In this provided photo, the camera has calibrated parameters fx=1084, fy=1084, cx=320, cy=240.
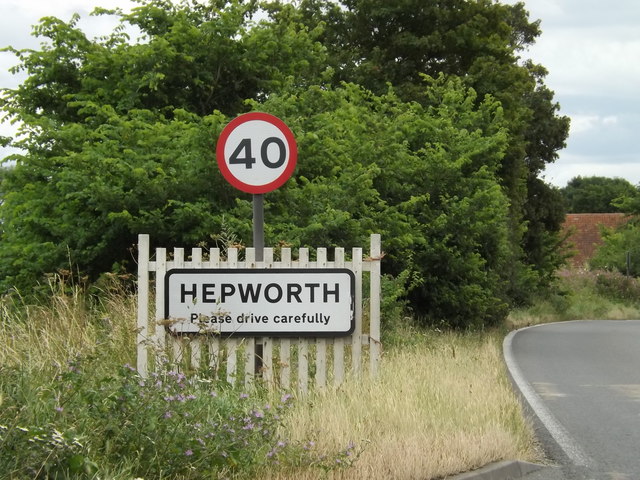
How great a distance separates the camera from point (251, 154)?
31.4 ft

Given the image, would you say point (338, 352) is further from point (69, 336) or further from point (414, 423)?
point (69, 336)

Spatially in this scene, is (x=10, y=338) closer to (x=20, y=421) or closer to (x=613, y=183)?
(x=20, y=421)

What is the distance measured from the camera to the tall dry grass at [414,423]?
693 cm

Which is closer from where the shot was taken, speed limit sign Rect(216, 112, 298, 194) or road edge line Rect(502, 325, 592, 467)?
road edge line Rect(502, 325, 592, 467)

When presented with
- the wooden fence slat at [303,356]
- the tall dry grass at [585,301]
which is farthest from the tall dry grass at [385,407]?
the tall dry grass at [585,301]

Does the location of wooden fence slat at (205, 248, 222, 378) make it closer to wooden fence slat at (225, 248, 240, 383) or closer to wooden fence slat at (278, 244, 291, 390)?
wooden fence slat at (225, 248, 240, 383)

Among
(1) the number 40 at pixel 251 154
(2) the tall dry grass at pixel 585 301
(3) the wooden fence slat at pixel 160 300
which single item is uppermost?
(1) the number 40 at pixel 251 154

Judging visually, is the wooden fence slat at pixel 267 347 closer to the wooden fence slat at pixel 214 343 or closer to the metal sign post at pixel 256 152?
the wooden fence slat at pixel 214 343

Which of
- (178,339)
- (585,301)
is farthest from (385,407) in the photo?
(585,301)

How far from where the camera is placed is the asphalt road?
8453 mm

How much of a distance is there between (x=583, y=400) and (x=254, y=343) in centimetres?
473

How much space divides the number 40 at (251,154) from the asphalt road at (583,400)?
3.36 meters

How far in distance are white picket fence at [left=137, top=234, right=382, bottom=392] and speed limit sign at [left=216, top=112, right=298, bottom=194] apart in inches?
26.8

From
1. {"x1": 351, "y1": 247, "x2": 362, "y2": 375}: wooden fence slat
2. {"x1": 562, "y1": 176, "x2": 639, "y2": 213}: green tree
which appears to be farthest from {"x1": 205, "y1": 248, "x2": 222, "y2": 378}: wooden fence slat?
{"x1": 562, "y1": 176, "x2": 639, "y2": 213}: green tree
